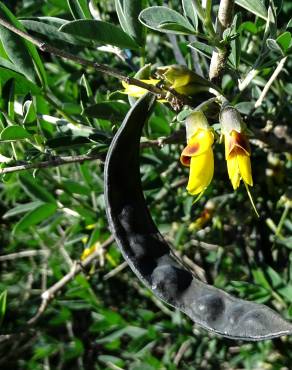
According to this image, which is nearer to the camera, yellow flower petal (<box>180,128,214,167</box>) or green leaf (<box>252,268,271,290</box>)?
yellow flower petal (<box>180,128,214,167</box>)

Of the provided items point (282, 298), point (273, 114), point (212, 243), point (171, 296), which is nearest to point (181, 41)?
Answer: point (273, 114)

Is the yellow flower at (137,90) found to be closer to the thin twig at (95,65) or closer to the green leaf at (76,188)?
the thin twig at (95,65)

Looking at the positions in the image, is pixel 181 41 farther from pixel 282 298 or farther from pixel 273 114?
pixel 282 298

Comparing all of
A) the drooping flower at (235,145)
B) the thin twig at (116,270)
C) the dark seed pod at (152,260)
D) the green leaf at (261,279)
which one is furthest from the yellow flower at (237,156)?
the thin twig at (116,270)

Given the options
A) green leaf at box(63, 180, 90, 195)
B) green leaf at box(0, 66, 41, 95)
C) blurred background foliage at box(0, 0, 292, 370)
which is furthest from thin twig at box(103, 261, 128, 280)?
green leaf at box(0, 66, 41, 95)

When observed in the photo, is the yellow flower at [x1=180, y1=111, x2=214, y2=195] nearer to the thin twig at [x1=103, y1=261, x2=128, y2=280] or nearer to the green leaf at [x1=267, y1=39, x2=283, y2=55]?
the green leaf at [x1=267, y1=39, x2=283, y2=55]

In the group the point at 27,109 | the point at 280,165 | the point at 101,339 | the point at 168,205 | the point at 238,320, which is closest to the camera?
the point at 238,320

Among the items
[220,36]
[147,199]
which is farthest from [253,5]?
[147,199]
